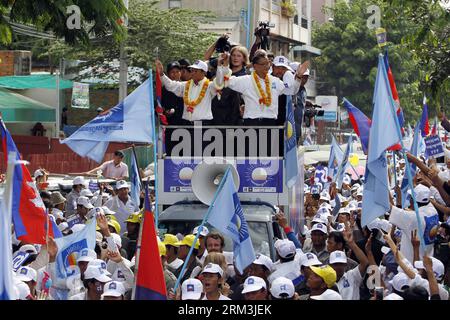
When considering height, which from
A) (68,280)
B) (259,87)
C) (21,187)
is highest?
(259,87)

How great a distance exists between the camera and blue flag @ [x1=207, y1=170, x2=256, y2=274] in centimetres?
995

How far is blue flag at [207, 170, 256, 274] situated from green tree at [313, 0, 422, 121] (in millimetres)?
40951

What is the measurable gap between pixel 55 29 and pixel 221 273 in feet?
16.4

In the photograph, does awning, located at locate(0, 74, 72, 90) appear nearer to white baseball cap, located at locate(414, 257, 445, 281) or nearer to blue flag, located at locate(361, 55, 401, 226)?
blue flag, located at locate(361, 55, 401, 226)

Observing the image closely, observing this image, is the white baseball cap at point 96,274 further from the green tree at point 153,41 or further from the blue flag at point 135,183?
the green tree at point 153,41

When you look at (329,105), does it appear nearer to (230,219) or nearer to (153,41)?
(153,41)

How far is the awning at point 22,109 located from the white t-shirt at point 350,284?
23.6 metres

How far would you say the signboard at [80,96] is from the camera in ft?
116

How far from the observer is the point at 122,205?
48.9 feet

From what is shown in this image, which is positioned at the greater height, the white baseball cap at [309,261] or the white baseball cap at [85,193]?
the white baseball cap at [85,193]

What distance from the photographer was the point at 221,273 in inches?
361

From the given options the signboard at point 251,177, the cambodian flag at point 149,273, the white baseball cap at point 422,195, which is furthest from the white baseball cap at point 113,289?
the signboard at point 251,177

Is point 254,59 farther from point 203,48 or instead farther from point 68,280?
point 203,48

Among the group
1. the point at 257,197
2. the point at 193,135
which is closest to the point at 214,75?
the point at 193,135
